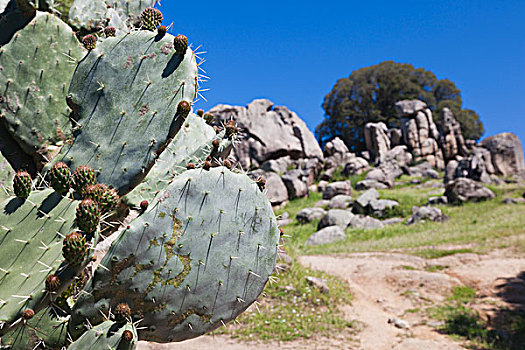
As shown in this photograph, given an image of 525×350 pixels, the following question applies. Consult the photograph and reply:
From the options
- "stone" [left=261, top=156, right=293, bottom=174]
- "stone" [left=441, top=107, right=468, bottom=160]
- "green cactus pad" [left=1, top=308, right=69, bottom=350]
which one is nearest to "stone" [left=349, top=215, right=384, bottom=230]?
"stone" [left=261, top=156, right=293, bottom=174]

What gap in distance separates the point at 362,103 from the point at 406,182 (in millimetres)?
19749

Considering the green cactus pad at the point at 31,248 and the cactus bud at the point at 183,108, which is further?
the cactus bud at the point at 183,108

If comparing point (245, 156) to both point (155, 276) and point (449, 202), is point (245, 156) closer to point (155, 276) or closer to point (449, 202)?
point (449, 202)

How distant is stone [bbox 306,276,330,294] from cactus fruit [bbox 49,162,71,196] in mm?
5579

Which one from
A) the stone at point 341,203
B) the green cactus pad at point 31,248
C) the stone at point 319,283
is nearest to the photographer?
the green cactus pad at point 31,248

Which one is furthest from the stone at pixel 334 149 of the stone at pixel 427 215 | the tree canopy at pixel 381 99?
the stone at pixel 427 215

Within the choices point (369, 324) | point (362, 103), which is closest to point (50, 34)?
point (369, 324)

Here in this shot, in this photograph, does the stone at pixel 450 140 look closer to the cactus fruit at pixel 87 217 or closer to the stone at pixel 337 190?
the stone at pixel 337 190

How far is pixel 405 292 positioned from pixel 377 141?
80.2ft

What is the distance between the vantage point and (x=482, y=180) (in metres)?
18.6

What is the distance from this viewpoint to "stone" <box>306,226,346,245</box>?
484 inches

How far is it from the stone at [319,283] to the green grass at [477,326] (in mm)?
1601

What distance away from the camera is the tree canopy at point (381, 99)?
132 feet

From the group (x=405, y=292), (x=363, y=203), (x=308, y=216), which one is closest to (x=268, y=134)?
(x=308, y=216)
